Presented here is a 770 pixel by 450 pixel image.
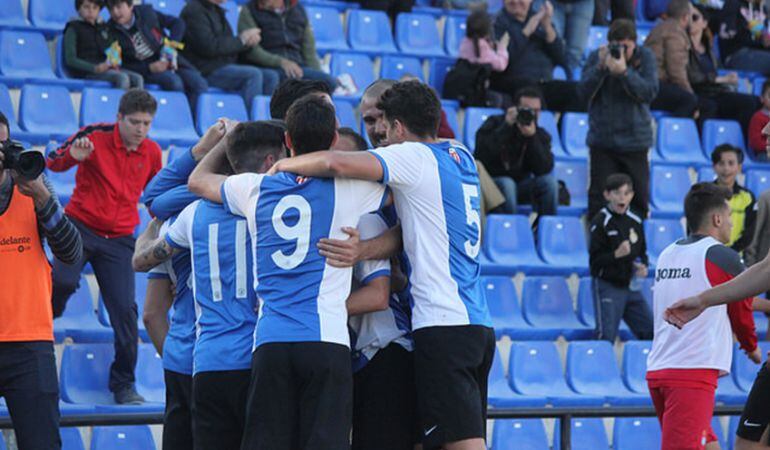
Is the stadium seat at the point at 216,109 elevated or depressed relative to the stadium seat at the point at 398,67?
depressed

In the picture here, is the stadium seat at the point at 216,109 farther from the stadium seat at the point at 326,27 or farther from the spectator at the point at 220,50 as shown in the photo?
the stadium seat at the point at 326,27

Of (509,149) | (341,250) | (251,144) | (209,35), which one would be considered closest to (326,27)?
(209,35)

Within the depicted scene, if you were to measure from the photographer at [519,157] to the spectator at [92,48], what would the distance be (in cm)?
278

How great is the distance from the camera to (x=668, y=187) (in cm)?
1239

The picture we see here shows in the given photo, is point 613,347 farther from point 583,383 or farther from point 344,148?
point 344,148

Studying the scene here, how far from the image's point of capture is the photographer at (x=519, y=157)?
429 inches

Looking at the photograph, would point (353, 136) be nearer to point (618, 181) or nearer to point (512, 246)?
point (618, 181)

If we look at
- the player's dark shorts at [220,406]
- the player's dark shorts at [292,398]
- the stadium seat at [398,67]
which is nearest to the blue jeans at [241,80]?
the stadium seat at [398,67]

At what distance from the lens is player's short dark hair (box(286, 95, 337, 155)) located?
5.15 meters

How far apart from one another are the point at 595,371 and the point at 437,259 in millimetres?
4895

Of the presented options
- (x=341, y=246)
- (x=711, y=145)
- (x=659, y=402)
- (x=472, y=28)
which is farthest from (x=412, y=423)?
(x=711, y=145)

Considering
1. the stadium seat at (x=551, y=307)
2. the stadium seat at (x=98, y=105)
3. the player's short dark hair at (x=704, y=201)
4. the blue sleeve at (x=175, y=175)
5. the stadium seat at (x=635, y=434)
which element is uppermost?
the blue sleeve at (x=175, y=175)

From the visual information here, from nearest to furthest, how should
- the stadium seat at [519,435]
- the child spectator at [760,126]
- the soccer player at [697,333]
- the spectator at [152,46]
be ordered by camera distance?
the soccer player at [697,333] < the stadium seat at [519,435] < the spectator at [152,46] < the child spectator at [760,126]

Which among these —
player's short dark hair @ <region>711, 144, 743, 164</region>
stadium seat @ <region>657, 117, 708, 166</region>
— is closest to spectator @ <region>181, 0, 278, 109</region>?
player's short dark hair @ <region>711, 144, 743, 164</region>
